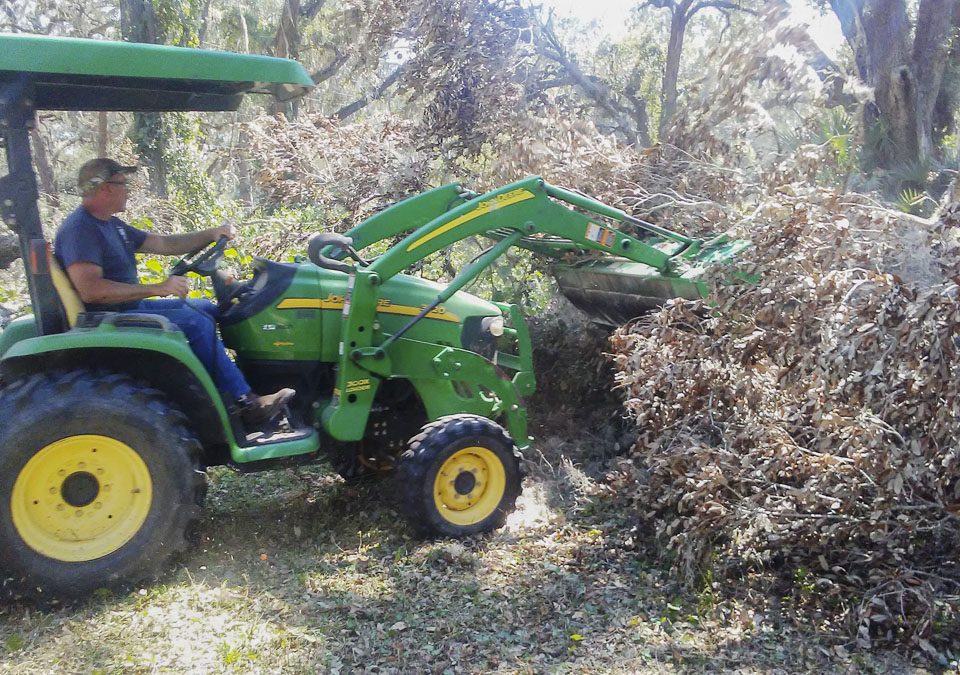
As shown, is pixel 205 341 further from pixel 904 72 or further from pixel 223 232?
pixel 904 72

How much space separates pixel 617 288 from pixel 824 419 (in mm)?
2465

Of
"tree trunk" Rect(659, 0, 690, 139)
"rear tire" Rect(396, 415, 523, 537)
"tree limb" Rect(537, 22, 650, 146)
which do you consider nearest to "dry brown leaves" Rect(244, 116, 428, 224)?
"rear tire" Rect(396, 415, 523, 537)

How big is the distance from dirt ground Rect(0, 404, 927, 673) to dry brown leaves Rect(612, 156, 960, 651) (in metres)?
0.31

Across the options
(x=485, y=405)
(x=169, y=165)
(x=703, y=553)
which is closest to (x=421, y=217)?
(x=485, y=405)

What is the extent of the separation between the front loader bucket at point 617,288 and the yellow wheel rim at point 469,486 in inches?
70.0

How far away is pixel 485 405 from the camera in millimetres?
5219

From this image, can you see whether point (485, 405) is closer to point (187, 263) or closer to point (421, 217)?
point (421, 217)

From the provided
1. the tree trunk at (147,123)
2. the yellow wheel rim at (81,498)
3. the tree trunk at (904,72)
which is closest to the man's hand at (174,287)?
the yellow wheel rim at (81,498)

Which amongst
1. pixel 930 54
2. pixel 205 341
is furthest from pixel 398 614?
pixel 930 54

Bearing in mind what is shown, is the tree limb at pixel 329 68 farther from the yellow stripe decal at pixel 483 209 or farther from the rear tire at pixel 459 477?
the rear tire at pixel 459 477

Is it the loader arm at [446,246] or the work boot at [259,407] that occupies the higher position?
the loader arm at [446,246]

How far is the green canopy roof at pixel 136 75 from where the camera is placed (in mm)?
3469

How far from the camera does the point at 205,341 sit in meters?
4.34

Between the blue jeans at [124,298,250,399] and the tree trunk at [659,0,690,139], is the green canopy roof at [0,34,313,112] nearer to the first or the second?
the blue jeans at [124,298,250,399]
